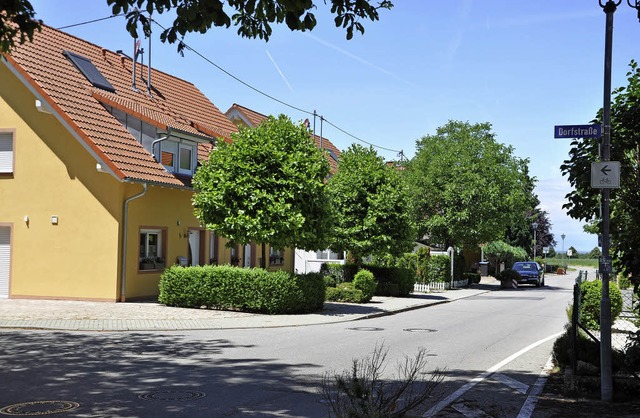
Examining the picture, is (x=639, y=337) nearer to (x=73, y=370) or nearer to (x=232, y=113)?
(x=73, y=370)

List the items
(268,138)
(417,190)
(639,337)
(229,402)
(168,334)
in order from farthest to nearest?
(417,190) → (268,138) → (168,334) → (639,337) → (229,402)

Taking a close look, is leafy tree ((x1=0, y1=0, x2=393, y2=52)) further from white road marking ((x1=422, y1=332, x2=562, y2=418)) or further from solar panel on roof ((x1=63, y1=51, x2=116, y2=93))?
solar panel on roof ((x1=63, y1=51, x2=116, y2=93))

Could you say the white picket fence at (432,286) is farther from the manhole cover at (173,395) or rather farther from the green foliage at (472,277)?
the manhole cover at (173,395)

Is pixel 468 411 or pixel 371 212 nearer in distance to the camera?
pixel 468 411

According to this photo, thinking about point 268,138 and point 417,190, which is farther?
point 417,190

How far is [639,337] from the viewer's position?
898cm

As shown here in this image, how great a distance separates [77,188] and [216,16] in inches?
625

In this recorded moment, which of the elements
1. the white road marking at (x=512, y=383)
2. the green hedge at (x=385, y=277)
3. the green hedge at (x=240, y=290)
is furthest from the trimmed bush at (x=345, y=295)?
the white road marking at (x=512, y=383)

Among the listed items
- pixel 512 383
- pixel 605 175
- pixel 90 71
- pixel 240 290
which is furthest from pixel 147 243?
pixel 605 175

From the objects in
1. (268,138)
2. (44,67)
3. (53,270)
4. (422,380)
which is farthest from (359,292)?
(422,380)

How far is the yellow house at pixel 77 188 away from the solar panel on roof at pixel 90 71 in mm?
294

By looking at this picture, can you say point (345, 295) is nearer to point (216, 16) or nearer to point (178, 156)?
point (178, 156)

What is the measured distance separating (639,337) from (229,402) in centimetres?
525

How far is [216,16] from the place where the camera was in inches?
284
